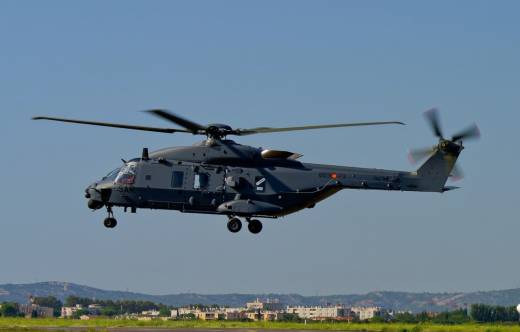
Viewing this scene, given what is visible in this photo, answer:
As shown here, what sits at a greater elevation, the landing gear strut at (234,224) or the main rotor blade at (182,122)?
the main rotor blade at (182,122)

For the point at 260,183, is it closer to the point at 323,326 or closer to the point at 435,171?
the point at 435,171

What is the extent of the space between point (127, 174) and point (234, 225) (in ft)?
23.1

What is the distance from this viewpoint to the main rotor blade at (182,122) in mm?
54325

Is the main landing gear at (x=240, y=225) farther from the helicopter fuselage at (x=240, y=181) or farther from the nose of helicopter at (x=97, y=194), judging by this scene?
the nose of helicopter at (x=97, y=194)

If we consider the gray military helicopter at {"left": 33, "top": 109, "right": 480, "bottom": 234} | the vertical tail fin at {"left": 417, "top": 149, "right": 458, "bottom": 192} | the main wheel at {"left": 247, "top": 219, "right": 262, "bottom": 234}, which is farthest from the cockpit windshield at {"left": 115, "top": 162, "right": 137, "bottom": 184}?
the vertical tail fin at {"left": 417, "top": 149, "right": 458, "bottom": 192}

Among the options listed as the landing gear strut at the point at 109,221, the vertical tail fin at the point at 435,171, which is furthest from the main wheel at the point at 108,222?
the vertical tail fin at the point at 435,171

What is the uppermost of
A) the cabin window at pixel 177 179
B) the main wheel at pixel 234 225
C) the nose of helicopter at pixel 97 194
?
the cabin window at pixel 177 179

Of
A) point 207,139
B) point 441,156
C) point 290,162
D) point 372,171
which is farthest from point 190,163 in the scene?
point 441,156

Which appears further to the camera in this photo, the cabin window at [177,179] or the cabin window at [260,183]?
the cabin window at [177,179]

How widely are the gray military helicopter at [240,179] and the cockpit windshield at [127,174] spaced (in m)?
0.06

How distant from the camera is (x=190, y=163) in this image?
198 feet

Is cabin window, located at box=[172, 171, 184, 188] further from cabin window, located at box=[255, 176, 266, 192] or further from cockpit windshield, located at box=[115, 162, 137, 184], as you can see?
cabin window, located at box=[255, 176, 266, 192]

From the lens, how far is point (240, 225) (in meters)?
60.8

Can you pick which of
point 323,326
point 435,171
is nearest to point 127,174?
point 435,171
